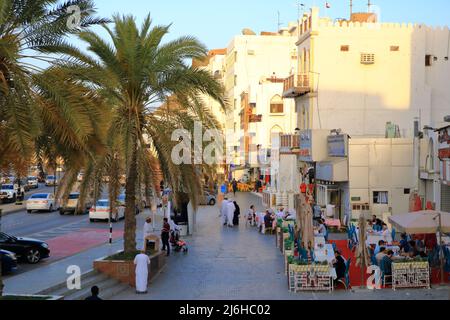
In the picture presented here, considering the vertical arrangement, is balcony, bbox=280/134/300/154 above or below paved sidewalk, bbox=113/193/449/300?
above

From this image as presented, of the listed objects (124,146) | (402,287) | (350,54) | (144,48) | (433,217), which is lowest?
(402,287)

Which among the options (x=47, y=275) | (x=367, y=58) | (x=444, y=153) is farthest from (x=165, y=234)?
(x=367, y=58)

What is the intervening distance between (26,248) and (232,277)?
736cm

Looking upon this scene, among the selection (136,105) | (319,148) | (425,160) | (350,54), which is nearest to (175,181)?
(136,105)

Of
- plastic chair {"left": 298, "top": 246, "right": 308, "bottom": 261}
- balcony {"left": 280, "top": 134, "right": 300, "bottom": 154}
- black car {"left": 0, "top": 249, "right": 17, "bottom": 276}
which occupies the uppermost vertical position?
balcony {"left": 280, "top": 134, "right": 300, "bottom": 154}

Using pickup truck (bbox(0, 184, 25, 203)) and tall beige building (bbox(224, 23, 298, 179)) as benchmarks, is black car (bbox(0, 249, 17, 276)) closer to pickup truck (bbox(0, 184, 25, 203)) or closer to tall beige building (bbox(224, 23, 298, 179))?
pickup truck (bbox(0, 184, 25, 203))

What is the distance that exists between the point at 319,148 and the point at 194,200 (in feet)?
58.0

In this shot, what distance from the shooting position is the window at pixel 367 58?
4141 centimetres

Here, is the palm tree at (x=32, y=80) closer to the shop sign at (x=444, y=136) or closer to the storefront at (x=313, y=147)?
the shop sign at (x=444, y=136)

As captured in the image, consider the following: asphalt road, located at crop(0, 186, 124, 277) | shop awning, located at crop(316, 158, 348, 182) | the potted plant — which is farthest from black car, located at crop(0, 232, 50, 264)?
shop awning, located at crop(316, 158, 348, 182)

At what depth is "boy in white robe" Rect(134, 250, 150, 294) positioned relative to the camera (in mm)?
17922

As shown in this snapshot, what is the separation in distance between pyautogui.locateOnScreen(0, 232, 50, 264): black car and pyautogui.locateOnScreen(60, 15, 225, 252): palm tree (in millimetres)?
4054
